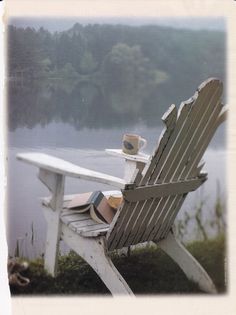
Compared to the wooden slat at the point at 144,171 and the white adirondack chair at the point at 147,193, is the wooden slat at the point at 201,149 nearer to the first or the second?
the white adirondack chair at the point at 147,193

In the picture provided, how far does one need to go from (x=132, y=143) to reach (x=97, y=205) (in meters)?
0.19

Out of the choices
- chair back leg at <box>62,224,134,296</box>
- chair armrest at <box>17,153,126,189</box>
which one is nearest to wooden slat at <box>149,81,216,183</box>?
chair armrest at <box>17,153,126,189</box>

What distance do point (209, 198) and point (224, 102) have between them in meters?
0.26

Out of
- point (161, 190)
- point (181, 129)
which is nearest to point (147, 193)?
point (161, 190)

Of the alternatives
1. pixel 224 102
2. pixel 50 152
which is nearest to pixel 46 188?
pixel 50 152

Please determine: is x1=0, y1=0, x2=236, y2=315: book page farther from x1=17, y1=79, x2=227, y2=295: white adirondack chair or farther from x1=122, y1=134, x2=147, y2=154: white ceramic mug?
x1=122, y1=134, x2=147, y2=154: white ceramic mug

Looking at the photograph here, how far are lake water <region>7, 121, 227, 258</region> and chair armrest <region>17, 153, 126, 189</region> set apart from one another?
0.06 feet

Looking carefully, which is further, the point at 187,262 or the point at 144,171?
the point at 187,262

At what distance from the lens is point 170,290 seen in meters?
1.81

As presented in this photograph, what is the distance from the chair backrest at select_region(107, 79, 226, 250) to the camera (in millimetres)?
1711

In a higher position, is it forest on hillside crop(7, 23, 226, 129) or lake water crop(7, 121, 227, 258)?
forest on hillside crop(7, 23, 226, 129)

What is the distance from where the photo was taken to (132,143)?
1.78m

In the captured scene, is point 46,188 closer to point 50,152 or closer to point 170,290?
point 50,152

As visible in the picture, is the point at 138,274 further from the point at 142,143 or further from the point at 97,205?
the point at 142,143
